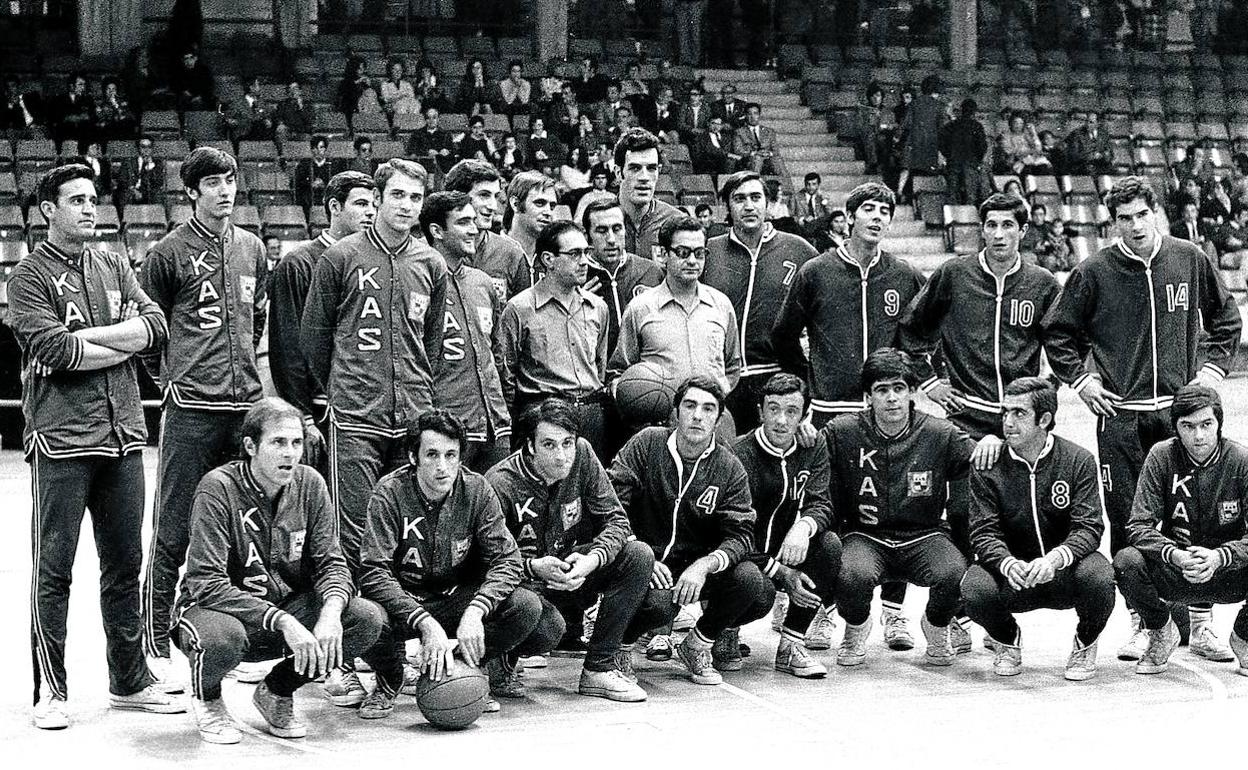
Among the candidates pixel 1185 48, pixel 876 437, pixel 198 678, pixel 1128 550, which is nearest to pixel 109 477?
pixel 198 678

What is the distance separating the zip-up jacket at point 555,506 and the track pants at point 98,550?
4.10 feet

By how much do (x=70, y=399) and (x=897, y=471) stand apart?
9.92 ft

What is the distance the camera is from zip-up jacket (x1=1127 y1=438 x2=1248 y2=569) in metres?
6.11

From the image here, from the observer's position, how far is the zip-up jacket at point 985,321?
258 inches


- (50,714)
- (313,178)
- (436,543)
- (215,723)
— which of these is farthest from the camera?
(313,178)

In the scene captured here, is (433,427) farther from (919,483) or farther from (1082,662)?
(1082,662)

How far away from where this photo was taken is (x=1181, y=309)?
6.42 metres

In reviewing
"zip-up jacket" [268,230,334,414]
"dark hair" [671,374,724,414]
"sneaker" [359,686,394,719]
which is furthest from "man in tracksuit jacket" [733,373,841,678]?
"zip-up jacket" [268,230,334,414]

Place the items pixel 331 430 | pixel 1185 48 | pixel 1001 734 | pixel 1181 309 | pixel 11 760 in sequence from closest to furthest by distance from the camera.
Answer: pixel 11 760 → pixel 1001 734 → pixel 331 430 → pixel 1181 309 → pixel 1185 48

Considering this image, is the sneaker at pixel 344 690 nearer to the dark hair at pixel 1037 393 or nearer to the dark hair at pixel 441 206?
the dark hair at pixel 441 206

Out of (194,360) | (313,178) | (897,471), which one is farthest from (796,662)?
(313,178)

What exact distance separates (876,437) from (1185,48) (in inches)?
699

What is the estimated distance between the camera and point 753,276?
276 inches

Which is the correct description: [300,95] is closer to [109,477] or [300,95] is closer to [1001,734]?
[109,477]
